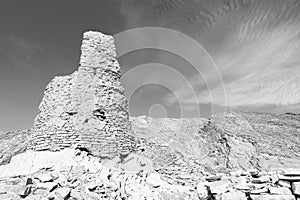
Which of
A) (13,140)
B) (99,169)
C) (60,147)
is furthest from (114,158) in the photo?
(13,140)

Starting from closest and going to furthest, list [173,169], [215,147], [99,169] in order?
[99,169] → [173,169] → [215,147]

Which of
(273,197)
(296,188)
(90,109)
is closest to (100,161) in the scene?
(90,109)

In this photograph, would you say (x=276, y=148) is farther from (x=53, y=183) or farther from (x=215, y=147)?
(x=53, y=183)

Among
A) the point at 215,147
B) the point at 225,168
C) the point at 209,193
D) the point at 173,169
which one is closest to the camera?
the point at 209,193

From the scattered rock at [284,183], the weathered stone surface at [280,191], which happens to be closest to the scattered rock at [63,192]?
the weathered stone surface at [280,191]

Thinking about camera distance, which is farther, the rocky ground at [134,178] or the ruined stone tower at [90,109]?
the ruined stone tower at [90,109]

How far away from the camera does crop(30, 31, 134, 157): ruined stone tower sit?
8.70 meters

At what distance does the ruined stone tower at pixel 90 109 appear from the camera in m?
8.70

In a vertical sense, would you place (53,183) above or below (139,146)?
below

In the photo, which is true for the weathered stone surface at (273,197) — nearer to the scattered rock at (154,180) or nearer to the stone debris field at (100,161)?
the stone debris field at (100,161)

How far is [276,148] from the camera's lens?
2380 cm

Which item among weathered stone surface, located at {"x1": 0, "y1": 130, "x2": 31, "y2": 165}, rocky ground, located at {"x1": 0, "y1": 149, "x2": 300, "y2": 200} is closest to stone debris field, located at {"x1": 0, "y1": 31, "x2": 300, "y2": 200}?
rocky ground, located at {"x1": 0, "y1": 149, "x2": 300, "y2": 200}

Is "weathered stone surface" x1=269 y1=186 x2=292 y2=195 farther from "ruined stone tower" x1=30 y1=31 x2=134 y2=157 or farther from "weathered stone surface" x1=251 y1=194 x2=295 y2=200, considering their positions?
"ruined stone tower" x1=30 y1=31 x2=134 y2=157

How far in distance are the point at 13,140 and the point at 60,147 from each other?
1963cm
